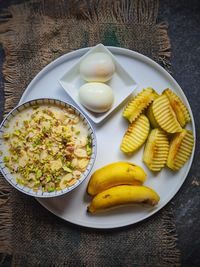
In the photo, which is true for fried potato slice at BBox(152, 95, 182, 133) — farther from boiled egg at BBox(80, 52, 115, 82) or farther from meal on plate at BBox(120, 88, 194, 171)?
boiled egg at BBox(80, 52, 115, 82)

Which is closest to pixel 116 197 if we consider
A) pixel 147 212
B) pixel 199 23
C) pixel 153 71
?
pixel 147 212

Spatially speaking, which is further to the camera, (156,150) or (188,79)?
(188,79)

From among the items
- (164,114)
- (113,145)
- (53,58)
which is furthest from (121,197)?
(53,58)

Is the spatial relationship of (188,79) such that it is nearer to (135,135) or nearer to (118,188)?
(135,135)

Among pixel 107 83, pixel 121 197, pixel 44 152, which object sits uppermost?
pixel 107 83

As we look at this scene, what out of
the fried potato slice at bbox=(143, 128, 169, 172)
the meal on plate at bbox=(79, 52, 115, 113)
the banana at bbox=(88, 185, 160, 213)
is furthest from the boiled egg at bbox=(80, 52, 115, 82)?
the banana at bbox=(88, 185, 160, 213)

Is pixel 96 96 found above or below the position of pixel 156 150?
above

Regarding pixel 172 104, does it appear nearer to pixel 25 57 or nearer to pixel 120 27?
pixel 120 27

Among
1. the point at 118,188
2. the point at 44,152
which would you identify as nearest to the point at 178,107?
the point at 118,188
